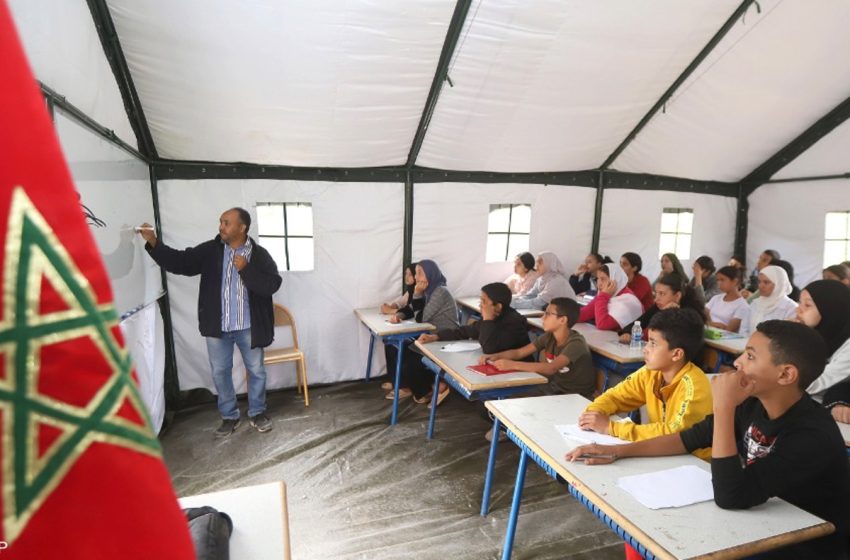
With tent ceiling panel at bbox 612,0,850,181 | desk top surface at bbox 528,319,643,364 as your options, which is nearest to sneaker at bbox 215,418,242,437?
desk top surface at bbox 528,319,643,364

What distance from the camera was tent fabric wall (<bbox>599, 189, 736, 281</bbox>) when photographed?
5359 mm

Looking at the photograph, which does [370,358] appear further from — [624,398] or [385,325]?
[624,398]

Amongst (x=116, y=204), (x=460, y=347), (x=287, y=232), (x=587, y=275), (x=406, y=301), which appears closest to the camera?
(x=116, y=204)

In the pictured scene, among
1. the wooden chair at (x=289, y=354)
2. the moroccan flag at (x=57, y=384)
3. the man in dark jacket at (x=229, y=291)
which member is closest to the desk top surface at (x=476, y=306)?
the wooden chair at (x=289, y=354)

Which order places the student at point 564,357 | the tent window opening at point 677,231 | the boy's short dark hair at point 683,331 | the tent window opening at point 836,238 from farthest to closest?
the tent window opening at point 677,231 → the tent window opening at point 836,238 → the student at point 564,357 → the boy's short dark hair at point 683,331

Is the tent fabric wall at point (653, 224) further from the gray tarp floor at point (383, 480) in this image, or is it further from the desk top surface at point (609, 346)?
the gray tarp floor at point (383, 480)

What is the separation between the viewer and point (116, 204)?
2508 mm

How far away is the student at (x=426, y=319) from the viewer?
3.92 m

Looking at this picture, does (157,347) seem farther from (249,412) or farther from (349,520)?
(349,520)

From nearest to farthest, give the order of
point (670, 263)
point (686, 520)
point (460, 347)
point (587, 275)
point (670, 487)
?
point (686, 520) < point (670, 487) < point (460, 347) < point (670, 263) < point (587, 275)

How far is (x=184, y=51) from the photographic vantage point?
2676 millimetres

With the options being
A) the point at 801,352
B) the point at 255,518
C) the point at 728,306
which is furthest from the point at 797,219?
the point at 255,518

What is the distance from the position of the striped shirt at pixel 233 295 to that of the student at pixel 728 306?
11.9 ft

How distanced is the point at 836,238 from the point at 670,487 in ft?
19.6
